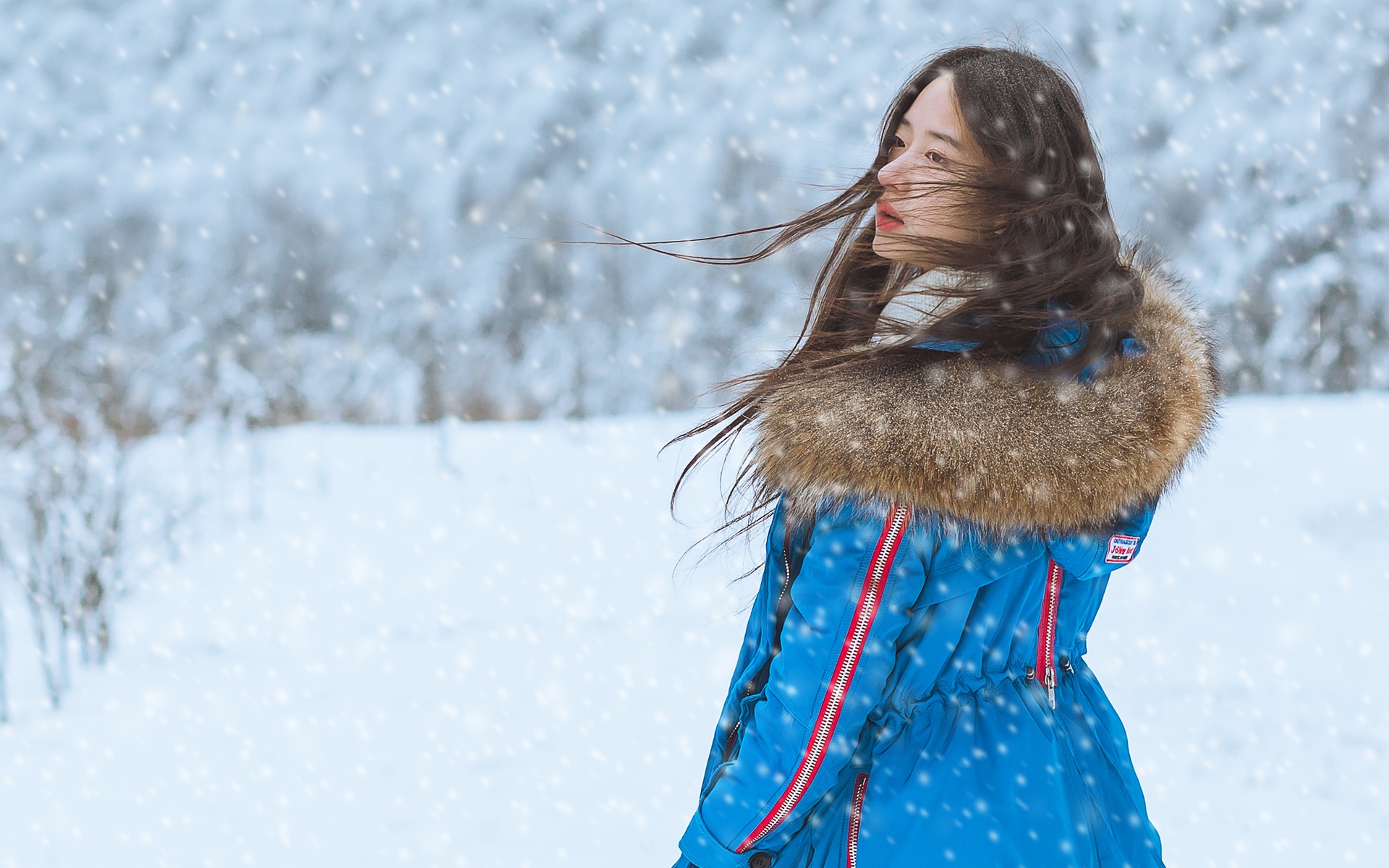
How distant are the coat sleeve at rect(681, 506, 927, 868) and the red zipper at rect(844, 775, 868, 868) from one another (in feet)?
0.19

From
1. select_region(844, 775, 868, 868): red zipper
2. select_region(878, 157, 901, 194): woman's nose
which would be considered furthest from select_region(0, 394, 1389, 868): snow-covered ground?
select_region(878, 157, 901, 194): woman's nose

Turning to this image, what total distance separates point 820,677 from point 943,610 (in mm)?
190

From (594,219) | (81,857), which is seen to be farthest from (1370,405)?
(594,219)

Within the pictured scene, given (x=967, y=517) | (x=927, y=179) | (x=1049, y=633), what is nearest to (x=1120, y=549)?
(x=1049, y=633)

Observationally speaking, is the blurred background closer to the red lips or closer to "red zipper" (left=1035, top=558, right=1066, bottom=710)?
the red lips

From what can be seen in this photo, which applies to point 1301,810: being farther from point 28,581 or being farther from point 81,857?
point 28,581

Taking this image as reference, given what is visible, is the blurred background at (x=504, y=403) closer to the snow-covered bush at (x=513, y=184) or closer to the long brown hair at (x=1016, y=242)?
the snow-covered bush at (x=513, y=184)

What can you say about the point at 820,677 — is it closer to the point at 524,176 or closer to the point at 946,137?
the point at 946,137

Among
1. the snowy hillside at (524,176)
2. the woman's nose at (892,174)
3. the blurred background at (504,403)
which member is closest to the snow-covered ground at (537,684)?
the blurred background at (504,403)

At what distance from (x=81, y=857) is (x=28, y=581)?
2283 millimetres

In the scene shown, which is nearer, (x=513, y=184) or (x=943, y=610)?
(x=943, y=610)

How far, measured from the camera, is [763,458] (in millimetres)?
1223

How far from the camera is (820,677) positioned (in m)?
1.16

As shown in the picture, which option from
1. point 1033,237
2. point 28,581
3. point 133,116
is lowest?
point 28,581
